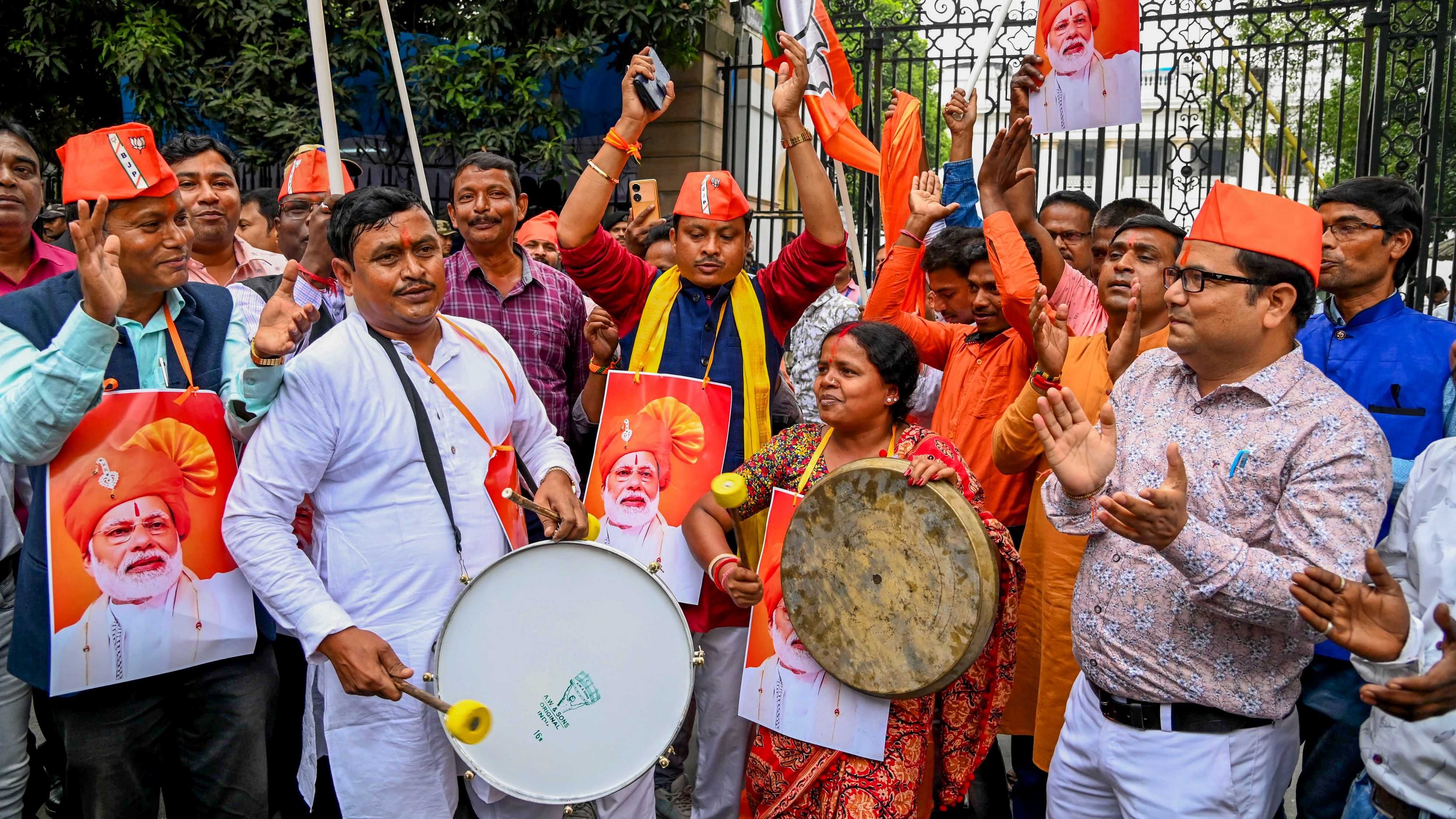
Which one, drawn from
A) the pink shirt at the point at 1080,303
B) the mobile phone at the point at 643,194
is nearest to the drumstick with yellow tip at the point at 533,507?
the pink shirt at the point at 1080,303

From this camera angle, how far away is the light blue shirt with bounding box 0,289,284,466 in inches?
102

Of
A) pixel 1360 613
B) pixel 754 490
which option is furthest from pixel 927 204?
pixel 1360 613

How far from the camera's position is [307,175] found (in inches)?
185

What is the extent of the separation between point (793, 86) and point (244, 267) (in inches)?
96.4

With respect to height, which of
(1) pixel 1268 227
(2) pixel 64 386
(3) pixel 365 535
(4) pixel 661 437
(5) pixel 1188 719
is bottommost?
(5) pixel 1188 719

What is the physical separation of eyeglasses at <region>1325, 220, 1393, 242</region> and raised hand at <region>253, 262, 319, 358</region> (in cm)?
317

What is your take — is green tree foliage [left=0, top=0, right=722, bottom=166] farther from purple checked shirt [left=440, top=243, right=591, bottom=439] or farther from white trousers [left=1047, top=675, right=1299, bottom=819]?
white trousers [left=1047, top=675, right=1299, bottom=819]

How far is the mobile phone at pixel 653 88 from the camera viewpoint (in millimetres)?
4023

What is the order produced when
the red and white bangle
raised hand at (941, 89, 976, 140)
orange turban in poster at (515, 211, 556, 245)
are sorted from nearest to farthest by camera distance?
the red and white bangle
raised hand at (941, 89, 976, 140)
orange turban in poster at (515, 211, 556, 245)

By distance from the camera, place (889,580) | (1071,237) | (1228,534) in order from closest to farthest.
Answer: (1228,534) < (889,580) < (1071,237)

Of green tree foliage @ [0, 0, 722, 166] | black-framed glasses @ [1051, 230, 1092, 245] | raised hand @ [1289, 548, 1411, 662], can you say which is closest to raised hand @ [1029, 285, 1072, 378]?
raised hand @ [1289, 548, 1411, 662]

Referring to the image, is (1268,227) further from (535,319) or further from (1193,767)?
(535,319)

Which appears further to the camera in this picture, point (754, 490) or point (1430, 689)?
point (754, 490)

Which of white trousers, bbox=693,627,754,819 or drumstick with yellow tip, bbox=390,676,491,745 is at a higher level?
drumstick with yellow tip, bbox=390,676,491,745
